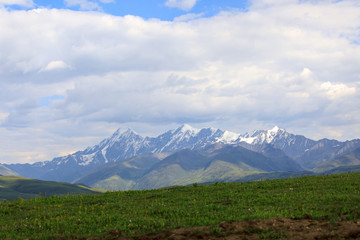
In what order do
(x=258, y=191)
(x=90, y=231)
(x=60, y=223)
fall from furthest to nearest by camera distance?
(x=258, y=191) → (x=60, y=223) → (x=90, y=231)

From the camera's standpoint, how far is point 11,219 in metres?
25.4

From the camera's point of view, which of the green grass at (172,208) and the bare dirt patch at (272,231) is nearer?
the bare dirt patch at (272,231)

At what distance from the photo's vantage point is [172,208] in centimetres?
2478

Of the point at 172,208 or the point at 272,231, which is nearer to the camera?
the point at 272,231

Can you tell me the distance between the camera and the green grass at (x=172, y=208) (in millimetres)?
20766

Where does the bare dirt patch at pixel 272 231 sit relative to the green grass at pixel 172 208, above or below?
below

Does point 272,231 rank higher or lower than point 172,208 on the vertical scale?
lower

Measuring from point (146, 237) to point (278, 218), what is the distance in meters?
7.10

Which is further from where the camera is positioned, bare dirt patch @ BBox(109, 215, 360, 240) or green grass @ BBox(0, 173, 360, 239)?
green grass @ BBox(0, 173, 360, 239)

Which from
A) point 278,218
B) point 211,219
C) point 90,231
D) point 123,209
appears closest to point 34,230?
point 90,231

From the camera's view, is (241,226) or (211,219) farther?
(211,219)

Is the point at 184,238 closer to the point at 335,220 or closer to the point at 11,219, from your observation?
the point at 335,220

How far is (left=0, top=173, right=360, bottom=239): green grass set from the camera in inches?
818

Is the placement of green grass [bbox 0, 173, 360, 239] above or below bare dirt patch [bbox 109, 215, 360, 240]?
above
